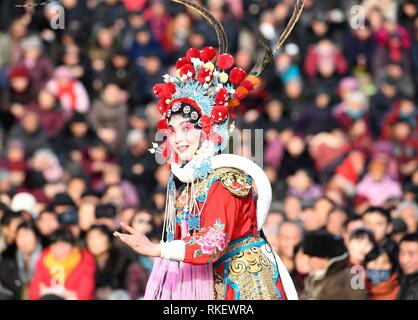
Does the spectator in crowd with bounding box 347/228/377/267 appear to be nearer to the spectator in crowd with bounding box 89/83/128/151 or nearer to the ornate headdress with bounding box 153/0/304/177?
the ornate headdress with bounding box 153/0/304/177

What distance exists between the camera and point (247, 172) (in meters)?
9.77

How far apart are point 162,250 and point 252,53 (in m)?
9.64

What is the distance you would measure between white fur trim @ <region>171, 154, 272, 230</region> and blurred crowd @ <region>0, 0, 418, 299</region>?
10.4ft

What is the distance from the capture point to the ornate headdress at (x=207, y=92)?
972 centimetres

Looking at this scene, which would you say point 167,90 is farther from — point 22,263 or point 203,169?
point 22,263

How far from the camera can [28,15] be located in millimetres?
19094

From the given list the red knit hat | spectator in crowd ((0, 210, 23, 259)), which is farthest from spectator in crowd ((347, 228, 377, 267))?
the red knit hat

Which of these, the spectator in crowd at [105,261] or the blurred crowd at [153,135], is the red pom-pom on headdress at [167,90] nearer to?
the blurred crowd at [153,135]

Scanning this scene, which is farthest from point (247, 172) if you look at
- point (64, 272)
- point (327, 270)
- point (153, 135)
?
point (153, 135)

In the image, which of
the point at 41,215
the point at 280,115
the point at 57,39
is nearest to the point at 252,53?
the point at 280,115

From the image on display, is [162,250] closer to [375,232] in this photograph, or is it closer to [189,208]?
[189,208]

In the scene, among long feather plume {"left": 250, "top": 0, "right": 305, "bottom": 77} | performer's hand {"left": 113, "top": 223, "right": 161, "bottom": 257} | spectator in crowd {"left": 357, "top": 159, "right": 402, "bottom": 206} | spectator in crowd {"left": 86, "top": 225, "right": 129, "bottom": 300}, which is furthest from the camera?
spectator in crowd {"left": 357, "top": 159, "right": 402, "bottom": 206}

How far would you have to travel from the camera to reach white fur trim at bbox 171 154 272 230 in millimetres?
9719

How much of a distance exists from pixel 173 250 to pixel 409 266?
3.94 m
